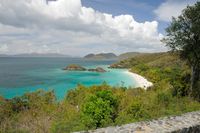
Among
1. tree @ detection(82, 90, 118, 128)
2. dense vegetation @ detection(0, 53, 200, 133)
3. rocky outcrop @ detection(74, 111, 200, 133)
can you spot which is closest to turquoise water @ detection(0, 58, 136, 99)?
dense vegetation @ detection(0, 53, 200, 133)

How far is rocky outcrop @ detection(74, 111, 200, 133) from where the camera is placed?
4.66 metres

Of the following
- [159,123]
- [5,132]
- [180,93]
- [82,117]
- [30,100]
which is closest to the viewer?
[159,123]

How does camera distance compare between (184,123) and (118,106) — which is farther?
(118,106)

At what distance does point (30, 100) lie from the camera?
27.0 m

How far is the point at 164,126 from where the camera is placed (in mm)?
4867

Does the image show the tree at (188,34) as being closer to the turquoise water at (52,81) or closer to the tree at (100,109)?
the tree at (100,109)

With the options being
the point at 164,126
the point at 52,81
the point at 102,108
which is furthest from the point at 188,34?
the point at 52,81

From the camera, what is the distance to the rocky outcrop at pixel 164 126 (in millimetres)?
4664

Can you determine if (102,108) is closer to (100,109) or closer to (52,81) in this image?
(100,109)

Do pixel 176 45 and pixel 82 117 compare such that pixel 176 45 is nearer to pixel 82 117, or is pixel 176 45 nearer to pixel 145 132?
pixel 82 117

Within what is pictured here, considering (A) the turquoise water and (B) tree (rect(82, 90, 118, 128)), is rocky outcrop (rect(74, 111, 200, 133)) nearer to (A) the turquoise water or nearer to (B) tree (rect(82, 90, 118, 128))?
(B) tree (rect(82, 90, 118, 128))

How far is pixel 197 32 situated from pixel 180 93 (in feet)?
20.3

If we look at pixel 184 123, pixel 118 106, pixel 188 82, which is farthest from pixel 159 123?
pixel 188 82

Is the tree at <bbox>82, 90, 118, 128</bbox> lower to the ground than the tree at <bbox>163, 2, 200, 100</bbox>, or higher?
lower
